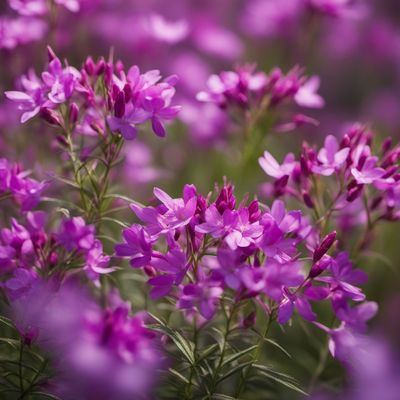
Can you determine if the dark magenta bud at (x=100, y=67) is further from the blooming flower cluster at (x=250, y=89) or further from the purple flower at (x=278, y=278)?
the purple flower at (x=278, y=278)

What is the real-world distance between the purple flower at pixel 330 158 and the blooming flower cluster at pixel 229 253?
158mm

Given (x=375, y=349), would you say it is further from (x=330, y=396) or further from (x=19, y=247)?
(x=19, y=247)

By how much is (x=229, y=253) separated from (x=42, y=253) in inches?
17.0

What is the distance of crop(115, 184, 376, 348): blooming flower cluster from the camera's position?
3.86ft

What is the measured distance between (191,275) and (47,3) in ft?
3.17

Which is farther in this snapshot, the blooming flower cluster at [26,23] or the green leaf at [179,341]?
the blooming flower cluster at [26,23]

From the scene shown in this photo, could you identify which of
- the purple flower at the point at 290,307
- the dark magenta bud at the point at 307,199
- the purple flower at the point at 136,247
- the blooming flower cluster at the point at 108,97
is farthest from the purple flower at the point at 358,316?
the blooming flower cluster at the point at 108,97

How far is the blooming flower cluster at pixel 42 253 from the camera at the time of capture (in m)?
1.25

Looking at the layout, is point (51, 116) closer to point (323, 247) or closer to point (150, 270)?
point (150, 270)

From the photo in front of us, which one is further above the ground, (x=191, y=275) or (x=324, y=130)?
(x=191, y=275)

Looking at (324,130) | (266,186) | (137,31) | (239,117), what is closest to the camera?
(266,186)

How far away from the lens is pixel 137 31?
2680mm

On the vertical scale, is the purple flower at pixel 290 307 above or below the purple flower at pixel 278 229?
below

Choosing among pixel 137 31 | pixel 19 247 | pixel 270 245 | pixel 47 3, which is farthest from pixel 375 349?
pixel 137 31
